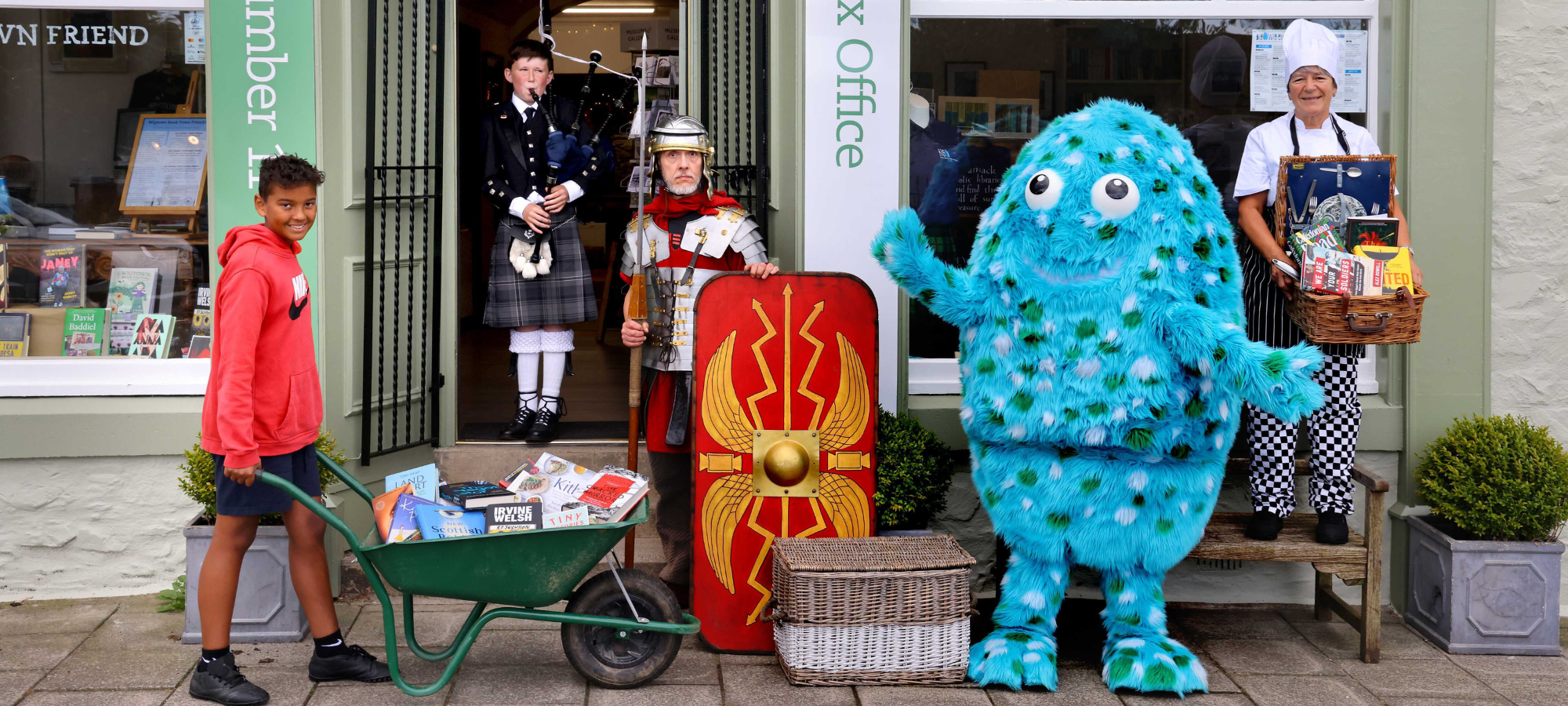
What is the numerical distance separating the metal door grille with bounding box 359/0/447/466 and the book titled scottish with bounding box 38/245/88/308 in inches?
50.5

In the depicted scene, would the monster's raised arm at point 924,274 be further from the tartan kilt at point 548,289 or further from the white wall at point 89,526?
the white wall at point 89,526

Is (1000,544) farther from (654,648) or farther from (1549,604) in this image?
(1549,604)

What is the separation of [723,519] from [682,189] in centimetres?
120

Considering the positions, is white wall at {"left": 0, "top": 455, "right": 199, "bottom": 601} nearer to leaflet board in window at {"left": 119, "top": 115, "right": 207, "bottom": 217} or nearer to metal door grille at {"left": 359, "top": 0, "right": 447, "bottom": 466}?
metal door grille at {"left": 359, "top": 0, "right": 447, "bottom": 466}

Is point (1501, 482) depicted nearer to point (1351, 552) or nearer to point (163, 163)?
point (1351, 552)

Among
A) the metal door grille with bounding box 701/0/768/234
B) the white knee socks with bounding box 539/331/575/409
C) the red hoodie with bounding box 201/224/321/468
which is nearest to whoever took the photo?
the red hoodie with bounding box 201/224/321/468

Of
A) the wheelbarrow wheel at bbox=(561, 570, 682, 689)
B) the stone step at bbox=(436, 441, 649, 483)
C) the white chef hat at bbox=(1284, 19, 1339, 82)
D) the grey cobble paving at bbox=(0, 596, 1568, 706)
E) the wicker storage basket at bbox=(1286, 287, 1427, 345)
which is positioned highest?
the white chef hat at bbox=(1284, 19, 1339, 82)

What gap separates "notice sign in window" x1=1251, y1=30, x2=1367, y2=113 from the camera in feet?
17.4

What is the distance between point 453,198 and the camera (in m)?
5.56

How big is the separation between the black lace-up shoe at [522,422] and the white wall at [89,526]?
1.31 meters

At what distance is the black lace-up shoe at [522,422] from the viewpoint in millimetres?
5707

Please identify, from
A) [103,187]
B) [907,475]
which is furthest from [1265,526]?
[103,187]

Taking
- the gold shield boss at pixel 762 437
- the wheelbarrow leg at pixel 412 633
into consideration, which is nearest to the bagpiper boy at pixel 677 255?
the gold shield boss at pixel 762 437

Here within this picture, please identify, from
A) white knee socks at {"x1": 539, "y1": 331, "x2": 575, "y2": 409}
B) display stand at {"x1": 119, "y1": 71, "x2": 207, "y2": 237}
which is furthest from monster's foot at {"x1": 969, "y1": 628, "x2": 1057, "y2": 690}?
display stand at {"x1": 119, "y1": 71, "x2": 207, "y2": 237}
